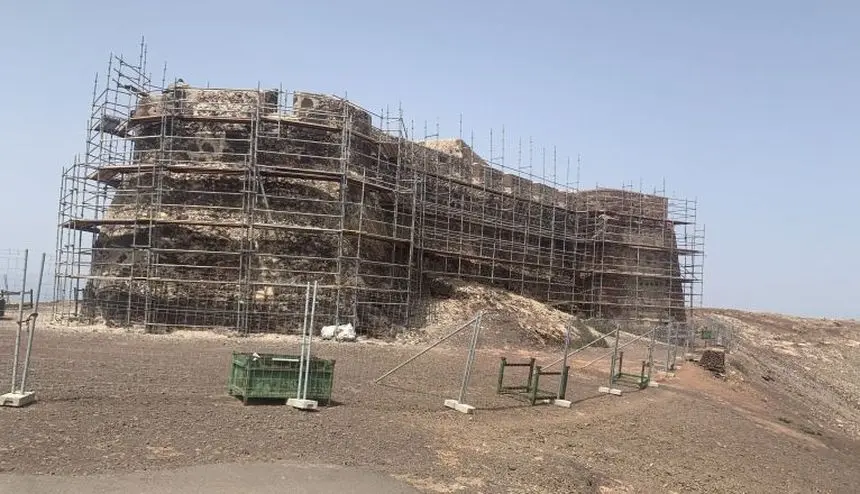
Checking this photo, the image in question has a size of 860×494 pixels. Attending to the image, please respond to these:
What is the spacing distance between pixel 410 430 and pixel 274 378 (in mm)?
2123

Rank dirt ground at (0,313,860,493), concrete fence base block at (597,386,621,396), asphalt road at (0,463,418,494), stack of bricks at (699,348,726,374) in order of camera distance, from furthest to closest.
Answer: stack of bricks at (699,348,726,374), concrete fence base block at (597,386,621,396), dirt ground at (0,313,860,493), asphalt road at (0,463,418,494)

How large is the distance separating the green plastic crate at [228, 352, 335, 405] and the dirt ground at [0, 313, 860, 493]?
25 centimetres

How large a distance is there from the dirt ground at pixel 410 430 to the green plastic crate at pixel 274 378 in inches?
9.9

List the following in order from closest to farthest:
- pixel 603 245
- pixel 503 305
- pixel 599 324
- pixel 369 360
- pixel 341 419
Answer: pixel 341 419 < pixel 369 360 < pixel 503 305 < pixel 599 324 < pixel 603 245

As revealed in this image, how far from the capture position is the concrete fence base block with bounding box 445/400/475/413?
10.9 meters

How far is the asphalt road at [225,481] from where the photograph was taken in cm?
605

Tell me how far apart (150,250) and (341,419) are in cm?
1391

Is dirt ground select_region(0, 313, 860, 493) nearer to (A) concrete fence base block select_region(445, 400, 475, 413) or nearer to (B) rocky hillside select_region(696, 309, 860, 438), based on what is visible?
(A) concrete fence base block select_region(445, 400, 475, 413)

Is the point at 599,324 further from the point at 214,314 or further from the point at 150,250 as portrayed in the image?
the point at 150,250

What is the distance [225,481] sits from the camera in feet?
21.4

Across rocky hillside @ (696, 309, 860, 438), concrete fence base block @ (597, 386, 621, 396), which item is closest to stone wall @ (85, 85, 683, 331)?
concrete fence base block @ (597, 386, 621, 396)

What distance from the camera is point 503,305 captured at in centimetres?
2608

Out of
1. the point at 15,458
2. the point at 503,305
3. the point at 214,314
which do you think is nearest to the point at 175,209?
the point at 214,314

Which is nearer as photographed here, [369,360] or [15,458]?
[15,458]
